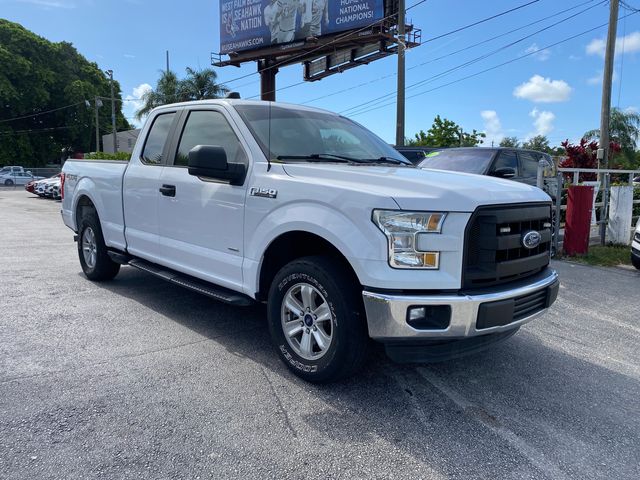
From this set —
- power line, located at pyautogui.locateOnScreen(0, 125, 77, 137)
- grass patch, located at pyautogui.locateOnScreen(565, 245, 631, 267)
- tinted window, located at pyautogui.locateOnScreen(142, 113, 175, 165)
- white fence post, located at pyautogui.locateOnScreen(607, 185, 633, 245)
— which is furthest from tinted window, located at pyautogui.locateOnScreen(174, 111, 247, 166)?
power line, located at pyautogui.locateOnScreen(0, 125, 77, 137)

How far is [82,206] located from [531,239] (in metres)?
5.42

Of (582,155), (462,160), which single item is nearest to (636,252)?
(462,160)

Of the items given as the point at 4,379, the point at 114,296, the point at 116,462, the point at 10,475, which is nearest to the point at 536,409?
the point at 116,462

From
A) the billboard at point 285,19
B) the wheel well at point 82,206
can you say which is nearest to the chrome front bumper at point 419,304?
the wheel well at point 82,206

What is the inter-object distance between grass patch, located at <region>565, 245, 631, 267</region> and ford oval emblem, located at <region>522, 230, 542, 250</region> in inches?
221

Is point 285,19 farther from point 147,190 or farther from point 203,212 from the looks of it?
point 203,212

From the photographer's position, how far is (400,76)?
16.1m

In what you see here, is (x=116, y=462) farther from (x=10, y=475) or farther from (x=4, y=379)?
(x=4, y=379)

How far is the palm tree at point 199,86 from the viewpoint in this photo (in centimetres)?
3628

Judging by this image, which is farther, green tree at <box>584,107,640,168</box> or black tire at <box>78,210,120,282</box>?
green tree at <box>584,107,640,168</box>

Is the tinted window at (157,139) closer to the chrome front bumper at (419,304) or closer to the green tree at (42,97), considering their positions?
the chrome front bumper at (419,304)

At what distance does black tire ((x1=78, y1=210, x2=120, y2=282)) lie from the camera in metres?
5.86

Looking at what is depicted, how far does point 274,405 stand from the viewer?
3.13 m

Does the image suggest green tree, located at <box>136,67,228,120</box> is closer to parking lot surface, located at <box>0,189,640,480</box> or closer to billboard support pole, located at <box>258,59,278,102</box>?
billboard support pole, located at <box>258,59,278,102</box>
